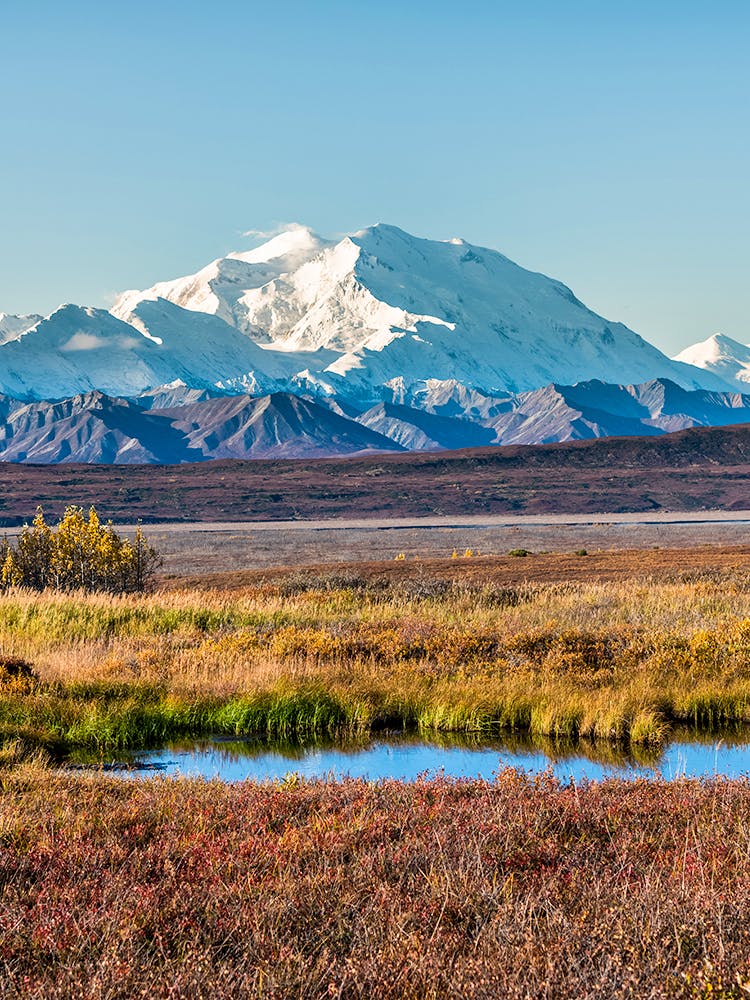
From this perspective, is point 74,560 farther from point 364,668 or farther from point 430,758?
point 430,758

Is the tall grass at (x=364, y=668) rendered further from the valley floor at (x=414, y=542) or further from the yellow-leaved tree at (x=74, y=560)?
the valley floor at (x=414, y=542)

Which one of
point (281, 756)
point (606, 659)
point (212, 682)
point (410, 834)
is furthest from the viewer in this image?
point (606, 659)

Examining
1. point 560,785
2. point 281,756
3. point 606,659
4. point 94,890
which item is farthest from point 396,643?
point 94,890

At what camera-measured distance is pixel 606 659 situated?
20328 millimetres

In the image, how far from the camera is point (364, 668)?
62.5ft

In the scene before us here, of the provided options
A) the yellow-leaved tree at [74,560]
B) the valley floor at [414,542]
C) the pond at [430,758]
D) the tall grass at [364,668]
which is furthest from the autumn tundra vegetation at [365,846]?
the valley floor at [414,542]

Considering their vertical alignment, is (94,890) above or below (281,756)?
above

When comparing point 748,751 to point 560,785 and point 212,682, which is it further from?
point 212,682

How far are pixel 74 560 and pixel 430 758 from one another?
2137cm

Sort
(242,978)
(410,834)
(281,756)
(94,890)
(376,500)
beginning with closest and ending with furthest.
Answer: (242,978) < (94,890) < (410,834) < (281,756) < (376,500)

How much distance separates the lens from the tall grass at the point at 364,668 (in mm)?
Result: 16444

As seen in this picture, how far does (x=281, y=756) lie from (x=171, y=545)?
69.6 meters

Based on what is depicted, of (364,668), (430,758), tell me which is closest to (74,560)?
(364,668)

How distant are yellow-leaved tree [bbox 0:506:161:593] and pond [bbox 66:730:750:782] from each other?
61.4ft
